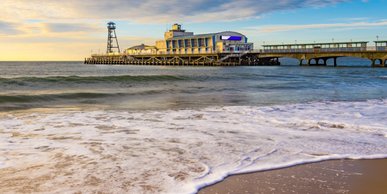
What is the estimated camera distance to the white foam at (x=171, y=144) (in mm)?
4781

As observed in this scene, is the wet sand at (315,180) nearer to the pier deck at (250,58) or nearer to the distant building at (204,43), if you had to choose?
the pier deck at (250,58)

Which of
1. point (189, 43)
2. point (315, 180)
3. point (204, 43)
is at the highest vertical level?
point (189, 43)

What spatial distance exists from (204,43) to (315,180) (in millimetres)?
69210

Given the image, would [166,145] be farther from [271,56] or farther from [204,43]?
[204,43]

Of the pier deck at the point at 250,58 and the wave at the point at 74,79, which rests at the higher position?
the pier deck at the point at 250,58

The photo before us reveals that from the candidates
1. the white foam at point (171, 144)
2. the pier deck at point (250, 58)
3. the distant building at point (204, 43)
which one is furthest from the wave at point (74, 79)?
the distant building at point (204, 43)

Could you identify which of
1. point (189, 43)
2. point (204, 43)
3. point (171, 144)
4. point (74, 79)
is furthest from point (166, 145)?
point (189, 43)

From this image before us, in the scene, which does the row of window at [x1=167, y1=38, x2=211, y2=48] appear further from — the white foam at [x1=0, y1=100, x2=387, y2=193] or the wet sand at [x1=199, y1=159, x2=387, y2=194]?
the wet sand at [x1=199, y1=159, x2=387, y2=194]

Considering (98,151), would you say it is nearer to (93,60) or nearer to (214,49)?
(214,49)

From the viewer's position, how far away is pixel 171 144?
662cm

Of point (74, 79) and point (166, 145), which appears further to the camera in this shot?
point (74, 79)

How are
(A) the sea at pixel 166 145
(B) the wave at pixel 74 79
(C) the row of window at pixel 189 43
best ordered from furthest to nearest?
(C) the row of window at pixel 189 43 → (B) the wave at pixel 74 79 → (A) the sea at pixel 166 145

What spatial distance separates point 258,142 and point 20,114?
684 centimetres

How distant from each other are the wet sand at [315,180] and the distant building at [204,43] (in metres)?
62.2
